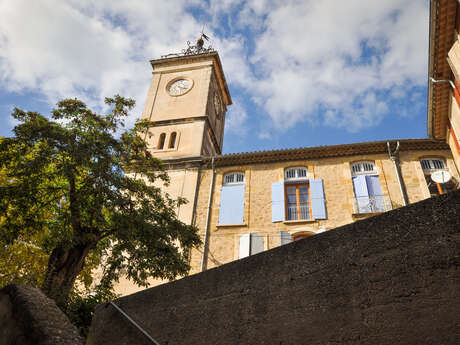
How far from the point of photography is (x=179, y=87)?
851 inches

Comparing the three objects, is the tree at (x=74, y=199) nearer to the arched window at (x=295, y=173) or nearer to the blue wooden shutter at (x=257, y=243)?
the blue wooden shutter at (x=257, y=243)

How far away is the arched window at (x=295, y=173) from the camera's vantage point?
50.5 ft

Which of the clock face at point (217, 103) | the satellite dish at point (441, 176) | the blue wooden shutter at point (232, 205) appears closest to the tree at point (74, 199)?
the blue wooden shutter at point (232, 205)

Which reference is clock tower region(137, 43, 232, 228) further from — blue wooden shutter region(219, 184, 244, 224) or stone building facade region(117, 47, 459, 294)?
blue wooden shutter region(219, 184, 244, 224)

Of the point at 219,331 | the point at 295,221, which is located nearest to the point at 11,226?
the point at 219,331

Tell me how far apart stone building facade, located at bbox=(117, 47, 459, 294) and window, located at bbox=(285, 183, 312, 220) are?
0.14 feet

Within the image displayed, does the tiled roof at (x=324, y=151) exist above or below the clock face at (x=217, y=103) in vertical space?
below

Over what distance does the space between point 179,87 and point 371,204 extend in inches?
557

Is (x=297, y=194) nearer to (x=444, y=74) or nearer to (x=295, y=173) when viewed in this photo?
(x=295, y=173)

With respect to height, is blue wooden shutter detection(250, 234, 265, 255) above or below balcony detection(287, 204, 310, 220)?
below

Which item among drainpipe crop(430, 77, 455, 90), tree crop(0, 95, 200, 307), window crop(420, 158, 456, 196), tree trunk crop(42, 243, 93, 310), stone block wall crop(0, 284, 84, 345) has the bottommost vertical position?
stone block wall crop(0, 284, 84, 345)

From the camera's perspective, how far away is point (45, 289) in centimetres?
797

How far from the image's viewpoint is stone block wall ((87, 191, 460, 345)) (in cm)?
222

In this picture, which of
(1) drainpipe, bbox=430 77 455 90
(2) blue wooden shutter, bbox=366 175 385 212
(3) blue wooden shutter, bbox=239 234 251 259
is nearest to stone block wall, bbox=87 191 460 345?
(3) blue wooden shutter, bbox=239 234 251 259
